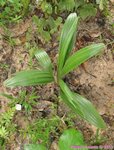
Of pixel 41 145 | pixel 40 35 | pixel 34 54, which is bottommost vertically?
pixel 41 145

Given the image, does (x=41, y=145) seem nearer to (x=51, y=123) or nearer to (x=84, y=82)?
(x=51, y=123)

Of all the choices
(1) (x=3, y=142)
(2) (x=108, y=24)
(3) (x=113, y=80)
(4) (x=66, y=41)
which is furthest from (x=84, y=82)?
(1) (x=3, y=142)

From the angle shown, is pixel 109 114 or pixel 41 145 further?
pixel 109 114

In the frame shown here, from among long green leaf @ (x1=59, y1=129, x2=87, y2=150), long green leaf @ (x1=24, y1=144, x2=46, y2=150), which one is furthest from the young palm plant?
long green leaf @ (x1=24, y1=144, x2=46, y2=150)

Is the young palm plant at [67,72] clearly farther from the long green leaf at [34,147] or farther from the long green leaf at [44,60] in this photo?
the long green leaf at [34,147]

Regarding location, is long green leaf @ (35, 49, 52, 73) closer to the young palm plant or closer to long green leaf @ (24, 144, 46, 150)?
the young palm plant

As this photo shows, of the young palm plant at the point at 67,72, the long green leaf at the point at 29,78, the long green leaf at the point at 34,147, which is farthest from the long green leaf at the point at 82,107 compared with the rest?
the long green leaf at the point at 34,147
